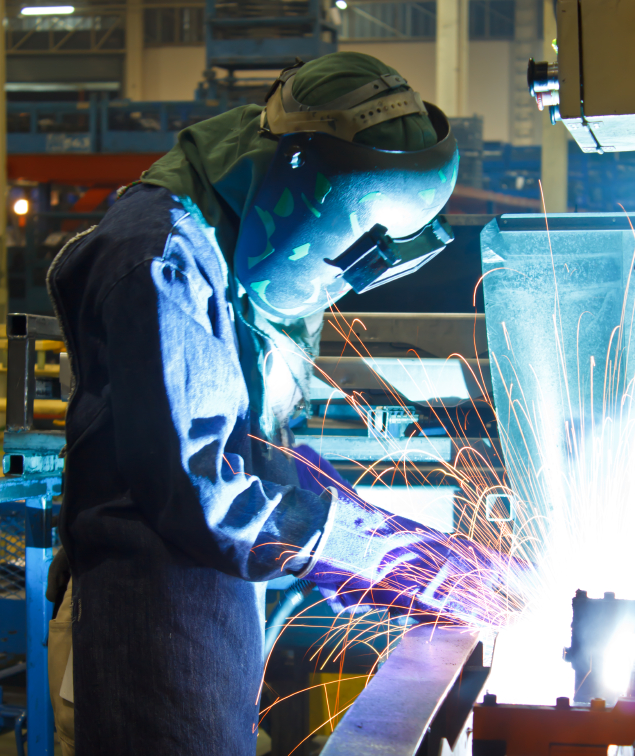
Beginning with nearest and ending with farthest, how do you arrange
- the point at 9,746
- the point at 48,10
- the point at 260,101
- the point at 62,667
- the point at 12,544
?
the point at 62,667
the point at 12,544
the point at 9,746
the point at 260,101
the point at 48,10

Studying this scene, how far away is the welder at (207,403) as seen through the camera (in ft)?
3.58

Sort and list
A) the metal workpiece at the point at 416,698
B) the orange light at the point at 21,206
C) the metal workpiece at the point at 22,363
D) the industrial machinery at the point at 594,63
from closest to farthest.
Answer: the metal workpiece at the point at 416,698 → the industrial machinery at the point at 594,63 → the metal workpiece at the point at 22,363 → the orange light at the point at 21,206

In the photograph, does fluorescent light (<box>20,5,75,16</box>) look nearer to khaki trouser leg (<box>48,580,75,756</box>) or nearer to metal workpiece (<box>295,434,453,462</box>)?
metal workpiece (<box>295,434,453,462</box>)

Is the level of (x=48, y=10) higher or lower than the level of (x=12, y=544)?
higher

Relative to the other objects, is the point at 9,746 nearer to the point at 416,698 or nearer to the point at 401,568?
the point at 401,568

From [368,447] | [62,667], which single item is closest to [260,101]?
[368,447]

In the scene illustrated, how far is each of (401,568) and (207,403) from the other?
473 mm

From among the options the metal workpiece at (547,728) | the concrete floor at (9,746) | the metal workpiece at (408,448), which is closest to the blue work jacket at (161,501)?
the metal workpiece at (547,728)

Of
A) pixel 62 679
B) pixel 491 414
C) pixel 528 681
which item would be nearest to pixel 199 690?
pixel 62 679

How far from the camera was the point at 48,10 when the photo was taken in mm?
12055

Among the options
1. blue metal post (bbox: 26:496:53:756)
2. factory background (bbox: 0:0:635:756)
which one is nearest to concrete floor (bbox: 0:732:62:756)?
factory background (bbox: 0:0:635:756)

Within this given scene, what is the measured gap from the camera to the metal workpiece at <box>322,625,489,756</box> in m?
0.89

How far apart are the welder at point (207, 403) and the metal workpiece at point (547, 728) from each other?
319 millimetres

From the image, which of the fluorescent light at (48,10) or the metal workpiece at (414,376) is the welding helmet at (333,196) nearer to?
the metal workpiece at (414,376)
